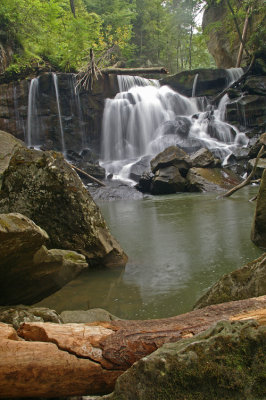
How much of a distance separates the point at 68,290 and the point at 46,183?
1611mm

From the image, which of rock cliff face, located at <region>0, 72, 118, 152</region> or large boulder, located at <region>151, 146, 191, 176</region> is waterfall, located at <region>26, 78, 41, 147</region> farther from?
large boulder, located at <region>151, 146, 191, 176</region>

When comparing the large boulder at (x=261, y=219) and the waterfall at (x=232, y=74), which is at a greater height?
the waterfall at (x=232, y=74)

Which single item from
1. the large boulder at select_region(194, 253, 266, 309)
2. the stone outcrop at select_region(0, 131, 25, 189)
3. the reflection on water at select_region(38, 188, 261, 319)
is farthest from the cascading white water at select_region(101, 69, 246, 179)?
the large boulder at select_region(194, 253, 266, 309)

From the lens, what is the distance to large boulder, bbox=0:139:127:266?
15.3 feet

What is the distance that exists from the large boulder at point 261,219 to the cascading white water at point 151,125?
13651 millimetres

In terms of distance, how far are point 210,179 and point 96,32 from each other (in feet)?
65.2

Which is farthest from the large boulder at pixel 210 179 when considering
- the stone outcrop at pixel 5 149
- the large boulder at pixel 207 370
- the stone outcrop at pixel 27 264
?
the large boulder at pixel 207 370

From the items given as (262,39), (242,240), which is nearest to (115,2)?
(262,39)

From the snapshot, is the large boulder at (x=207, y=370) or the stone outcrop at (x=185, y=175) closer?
the large boulder at (x=207, y=370)

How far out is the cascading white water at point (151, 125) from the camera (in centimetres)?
1983

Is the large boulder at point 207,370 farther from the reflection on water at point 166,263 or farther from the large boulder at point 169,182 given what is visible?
the large boulder at point 169,182

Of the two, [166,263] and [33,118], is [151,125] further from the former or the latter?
[166,263]

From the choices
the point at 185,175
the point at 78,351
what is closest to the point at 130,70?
the point at 185,175

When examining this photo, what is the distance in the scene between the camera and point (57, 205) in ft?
15.4
